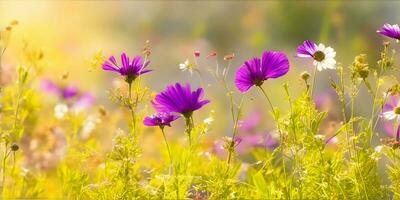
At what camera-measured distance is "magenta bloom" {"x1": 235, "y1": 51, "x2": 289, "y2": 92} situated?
53.2 inches

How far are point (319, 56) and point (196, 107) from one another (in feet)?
0.80

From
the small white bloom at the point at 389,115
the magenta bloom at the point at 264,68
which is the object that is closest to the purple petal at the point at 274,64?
the magenta bloom at the point at 264,68

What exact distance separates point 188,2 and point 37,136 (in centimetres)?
266

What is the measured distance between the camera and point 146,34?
4289 mm

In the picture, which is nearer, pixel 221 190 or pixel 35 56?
pixel 221 190

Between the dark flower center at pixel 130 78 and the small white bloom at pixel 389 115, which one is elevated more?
the dark flower center at pixel 130 78

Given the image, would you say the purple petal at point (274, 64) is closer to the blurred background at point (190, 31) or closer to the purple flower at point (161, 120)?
the purple flower at point (161, 120)

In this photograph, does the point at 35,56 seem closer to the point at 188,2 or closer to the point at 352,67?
the point at 352,67

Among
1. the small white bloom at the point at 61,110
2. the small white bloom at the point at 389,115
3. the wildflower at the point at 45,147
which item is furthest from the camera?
the wildflower at the point at 45,147

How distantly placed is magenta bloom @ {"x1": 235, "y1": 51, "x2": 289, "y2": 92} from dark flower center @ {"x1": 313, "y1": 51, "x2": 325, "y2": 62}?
0.21 ft

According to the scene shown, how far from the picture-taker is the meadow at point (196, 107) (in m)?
1.39

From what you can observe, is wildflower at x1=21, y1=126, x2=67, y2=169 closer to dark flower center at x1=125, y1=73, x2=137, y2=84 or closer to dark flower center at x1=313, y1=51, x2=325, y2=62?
dark flower center at x1=125, y1=73, x2=137, y2=84

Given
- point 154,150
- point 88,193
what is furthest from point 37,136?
point 88,193

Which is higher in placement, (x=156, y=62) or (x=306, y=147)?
(x=156, y=62)
